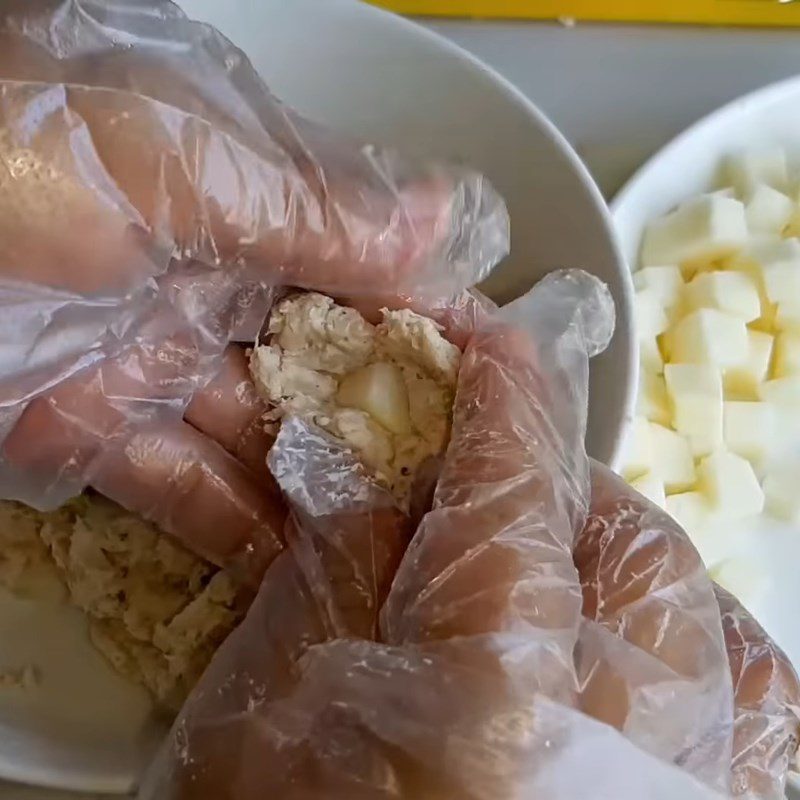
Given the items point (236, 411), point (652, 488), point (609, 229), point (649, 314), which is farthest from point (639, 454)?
point (236, 411)

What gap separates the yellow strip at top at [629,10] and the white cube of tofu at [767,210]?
18 cm

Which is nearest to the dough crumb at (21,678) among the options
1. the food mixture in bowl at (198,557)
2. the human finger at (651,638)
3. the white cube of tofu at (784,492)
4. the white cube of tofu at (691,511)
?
the food mixture in bowl at (198,557)

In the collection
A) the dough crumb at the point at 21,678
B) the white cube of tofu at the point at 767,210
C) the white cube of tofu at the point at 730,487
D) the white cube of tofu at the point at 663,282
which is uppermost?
the white cube of tofu at the point at 767,210

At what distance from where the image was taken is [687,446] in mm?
917

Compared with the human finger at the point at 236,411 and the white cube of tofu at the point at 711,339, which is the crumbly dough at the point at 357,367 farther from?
the white cube of tofu at the point at 711,339

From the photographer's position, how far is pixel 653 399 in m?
0.92

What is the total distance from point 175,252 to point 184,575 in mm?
237

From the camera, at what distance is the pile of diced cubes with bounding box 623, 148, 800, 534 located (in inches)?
35.4

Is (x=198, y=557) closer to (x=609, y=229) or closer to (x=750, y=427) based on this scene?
(x=609, y=229)

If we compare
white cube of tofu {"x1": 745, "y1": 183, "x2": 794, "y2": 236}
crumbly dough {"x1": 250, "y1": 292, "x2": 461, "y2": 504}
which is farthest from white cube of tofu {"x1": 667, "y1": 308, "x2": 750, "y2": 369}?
crumbly dough {"x1": 250, "y1": 292, "x2": 461, "y2": 504}

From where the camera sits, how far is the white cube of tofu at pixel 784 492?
2.98ft

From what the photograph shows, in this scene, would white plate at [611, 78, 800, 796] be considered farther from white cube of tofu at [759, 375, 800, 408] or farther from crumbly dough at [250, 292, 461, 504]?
crumbly dough at [250, 292, 461, 504]

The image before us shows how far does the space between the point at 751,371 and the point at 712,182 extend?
7.3 inches

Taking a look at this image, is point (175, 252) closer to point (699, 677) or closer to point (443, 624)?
point (443, 624)
